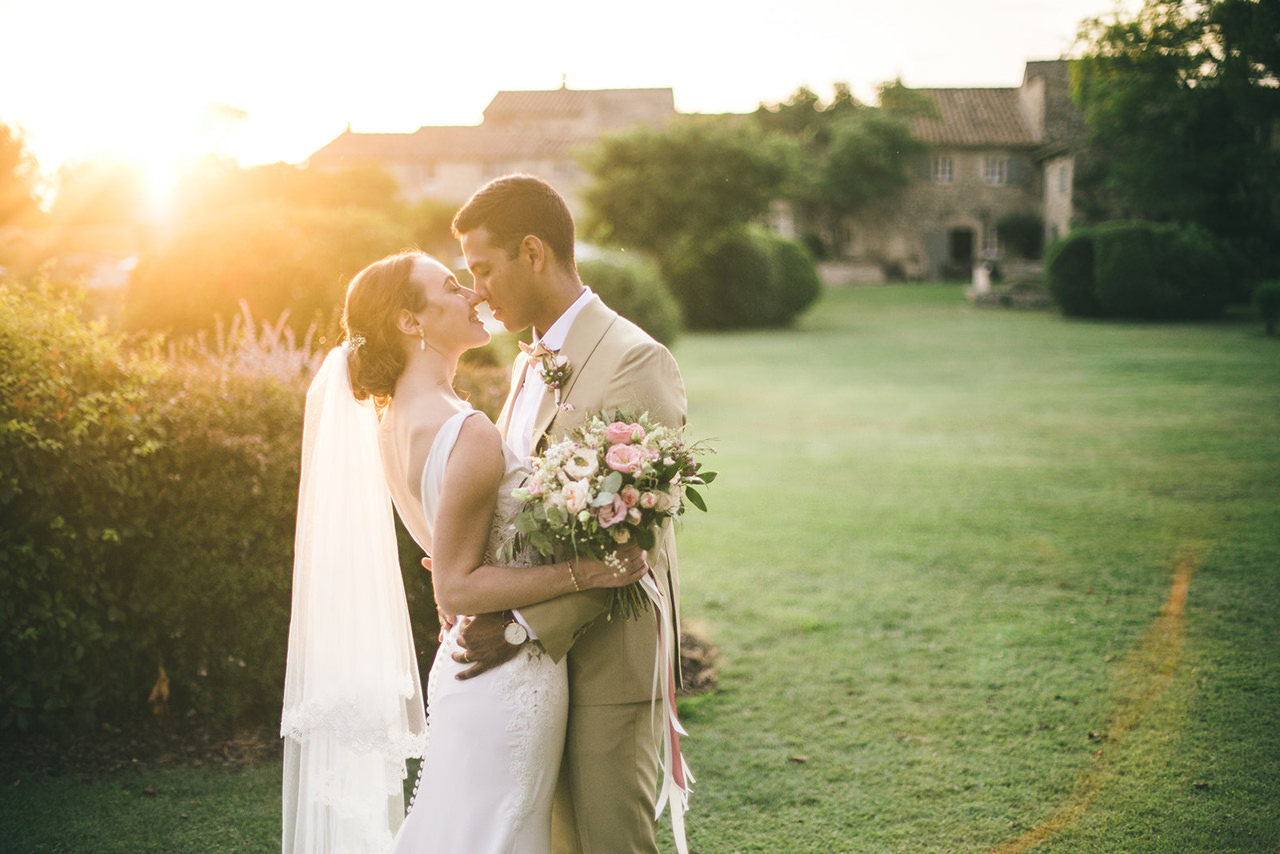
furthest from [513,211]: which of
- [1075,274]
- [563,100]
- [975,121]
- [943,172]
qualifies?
[563,100]

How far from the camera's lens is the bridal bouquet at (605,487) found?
234cm

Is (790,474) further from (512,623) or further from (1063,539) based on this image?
(512,623)

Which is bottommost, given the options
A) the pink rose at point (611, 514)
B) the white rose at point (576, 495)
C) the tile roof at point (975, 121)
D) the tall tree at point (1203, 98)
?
the pink rose at point (611, 514)

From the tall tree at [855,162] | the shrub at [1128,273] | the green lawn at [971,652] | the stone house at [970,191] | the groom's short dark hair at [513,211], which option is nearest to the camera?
the groom's short dark hair at [513,211]

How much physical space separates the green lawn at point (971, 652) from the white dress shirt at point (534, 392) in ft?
7.49

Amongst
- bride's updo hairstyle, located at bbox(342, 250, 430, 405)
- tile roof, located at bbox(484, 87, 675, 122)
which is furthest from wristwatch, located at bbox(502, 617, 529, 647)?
tile roof, located at bbox(484, 87, 675, 122)

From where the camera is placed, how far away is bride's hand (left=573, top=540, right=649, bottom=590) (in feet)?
8.16

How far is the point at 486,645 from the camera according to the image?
2646mm

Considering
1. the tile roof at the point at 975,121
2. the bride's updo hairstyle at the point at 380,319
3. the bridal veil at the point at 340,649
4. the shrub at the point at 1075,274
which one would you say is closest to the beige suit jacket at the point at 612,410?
the bride's updo hairstyle at the point at 380,319

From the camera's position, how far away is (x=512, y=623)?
2.62 metres

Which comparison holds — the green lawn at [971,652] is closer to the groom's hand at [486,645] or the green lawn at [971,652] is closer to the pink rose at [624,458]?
the groom's hand at [486,645]

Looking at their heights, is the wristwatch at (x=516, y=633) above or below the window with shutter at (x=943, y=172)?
below

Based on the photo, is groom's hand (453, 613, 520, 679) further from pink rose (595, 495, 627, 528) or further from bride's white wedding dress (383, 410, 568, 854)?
pink rose (595, 495, 627, 528)

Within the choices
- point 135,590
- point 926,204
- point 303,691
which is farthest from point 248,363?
point 926,204
